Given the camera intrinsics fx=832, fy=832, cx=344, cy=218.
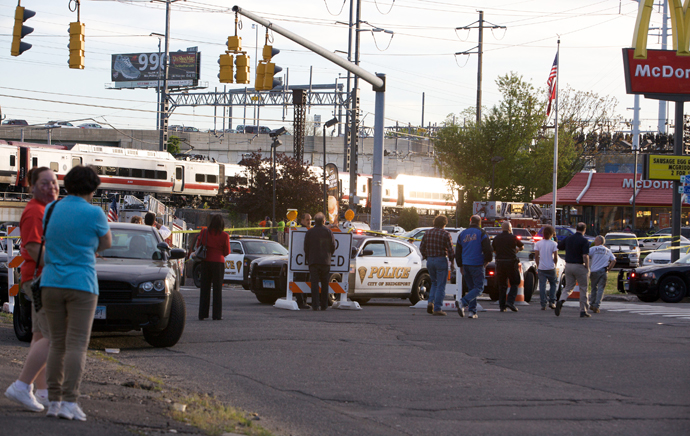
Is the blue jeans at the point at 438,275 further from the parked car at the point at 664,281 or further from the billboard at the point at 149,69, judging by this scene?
the billboard at the point at 149,69

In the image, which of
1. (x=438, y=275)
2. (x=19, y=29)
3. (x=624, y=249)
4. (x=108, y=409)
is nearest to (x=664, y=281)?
(x=438, y=275)

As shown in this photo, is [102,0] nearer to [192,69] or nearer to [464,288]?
[464,288]

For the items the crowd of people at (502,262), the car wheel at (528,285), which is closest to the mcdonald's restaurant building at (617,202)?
the car wheel at (528,285)

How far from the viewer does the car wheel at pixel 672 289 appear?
2112cm

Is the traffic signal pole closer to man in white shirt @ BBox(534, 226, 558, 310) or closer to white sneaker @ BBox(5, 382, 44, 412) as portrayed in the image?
man in white shirt @ BBox(534, 226, 558, 310)

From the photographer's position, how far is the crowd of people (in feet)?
50.0

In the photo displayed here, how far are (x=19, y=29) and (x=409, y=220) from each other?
43.4m

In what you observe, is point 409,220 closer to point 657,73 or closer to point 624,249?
point 624,249

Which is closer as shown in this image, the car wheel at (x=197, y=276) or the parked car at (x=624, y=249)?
the car wheel at (x=197, y=276)

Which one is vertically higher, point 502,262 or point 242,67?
point 242,67

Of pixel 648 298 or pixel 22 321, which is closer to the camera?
pixel 22 321

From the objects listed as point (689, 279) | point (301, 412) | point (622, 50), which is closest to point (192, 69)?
point (622, 50)

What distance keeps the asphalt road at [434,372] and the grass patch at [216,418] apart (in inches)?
8.5

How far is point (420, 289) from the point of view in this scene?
18703mm
